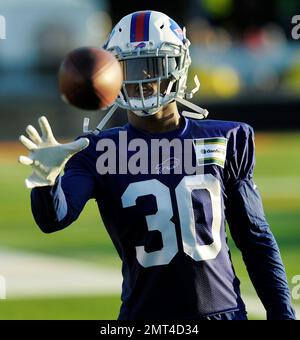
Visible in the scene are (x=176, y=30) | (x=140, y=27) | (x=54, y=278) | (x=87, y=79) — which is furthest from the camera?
(x=54, y=278)

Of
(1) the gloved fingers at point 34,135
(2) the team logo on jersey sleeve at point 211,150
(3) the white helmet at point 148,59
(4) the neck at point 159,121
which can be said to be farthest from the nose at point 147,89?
(1) the gloved fingers at point 34,135

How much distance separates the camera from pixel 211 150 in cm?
439

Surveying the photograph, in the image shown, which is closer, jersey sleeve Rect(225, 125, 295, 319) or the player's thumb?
the player's thumb

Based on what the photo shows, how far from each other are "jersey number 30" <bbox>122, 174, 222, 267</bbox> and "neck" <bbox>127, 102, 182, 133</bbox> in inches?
9.5

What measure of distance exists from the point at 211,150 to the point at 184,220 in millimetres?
329

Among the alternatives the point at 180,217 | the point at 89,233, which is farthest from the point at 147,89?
the point at 89,233

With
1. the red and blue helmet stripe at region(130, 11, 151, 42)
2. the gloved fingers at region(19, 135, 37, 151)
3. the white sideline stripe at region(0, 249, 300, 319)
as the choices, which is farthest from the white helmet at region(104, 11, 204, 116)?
the white sideline stripe at region(0, 249, 300, 319)

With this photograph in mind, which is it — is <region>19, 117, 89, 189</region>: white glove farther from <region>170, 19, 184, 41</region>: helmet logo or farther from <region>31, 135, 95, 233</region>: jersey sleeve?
<region>170, 19, 184, 41</region>: helmet logo

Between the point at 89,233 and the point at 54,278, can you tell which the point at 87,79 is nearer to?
the point at 54,278

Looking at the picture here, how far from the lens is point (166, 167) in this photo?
172 inches

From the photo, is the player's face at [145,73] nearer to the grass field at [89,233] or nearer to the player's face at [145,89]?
the player's face at [145,89]

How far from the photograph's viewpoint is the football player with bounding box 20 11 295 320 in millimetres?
4238

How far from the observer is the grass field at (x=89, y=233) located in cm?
740
